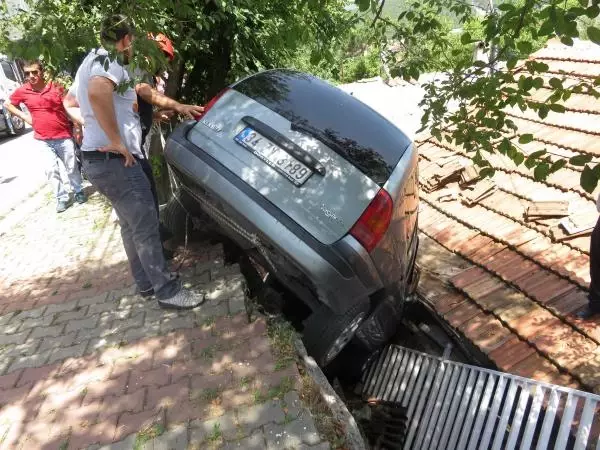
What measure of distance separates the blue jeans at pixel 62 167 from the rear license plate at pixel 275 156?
4.25m

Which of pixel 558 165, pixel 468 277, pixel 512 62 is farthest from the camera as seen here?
pixel 468 277

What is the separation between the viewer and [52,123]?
18.3 feet

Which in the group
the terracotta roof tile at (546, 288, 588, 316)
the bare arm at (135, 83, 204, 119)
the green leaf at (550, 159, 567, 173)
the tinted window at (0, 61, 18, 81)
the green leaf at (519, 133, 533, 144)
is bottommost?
the terracotta roof tile at (546, 288, 588, 316)

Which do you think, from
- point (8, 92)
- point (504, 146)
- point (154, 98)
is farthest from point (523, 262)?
point (8, 92)

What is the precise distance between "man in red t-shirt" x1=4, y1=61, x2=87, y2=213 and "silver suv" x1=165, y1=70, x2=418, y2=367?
3.74m

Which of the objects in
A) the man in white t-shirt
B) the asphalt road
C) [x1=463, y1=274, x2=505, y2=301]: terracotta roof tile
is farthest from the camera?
the asphalt road

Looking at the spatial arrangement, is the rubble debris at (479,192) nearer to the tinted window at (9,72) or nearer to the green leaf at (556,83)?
the green leaf at (556,83)

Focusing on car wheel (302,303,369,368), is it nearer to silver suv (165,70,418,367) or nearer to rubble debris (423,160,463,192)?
silver suv (165,70,418,367)

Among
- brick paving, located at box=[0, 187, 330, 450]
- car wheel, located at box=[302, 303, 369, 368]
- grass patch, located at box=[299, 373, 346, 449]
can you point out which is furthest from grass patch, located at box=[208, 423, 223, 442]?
car wheel, located at box=[302, 303, 369, 368]

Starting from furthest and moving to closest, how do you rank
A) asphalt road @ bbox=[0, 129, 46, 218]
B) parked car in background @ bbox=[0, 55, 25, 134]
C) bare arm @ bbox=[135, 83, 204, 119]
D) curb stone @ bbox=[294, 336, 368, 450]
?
parked car in background @ bbox=[0, 55, 25, 134] → asphalt road @ bbox=[0, 129, 46, 218] → bare arm @ bbox=[135, 83, 204, 119] → curb stone @ bbox=[294, 336, 368, 450]

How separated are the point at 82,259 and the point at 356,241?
129 inches

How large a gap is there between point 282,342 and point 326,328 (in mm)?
282

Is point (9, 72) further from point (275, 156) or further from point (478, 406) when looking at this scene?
point (478, 406)

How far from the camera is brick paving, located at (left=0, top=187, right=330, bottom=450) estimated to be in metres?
2.21
